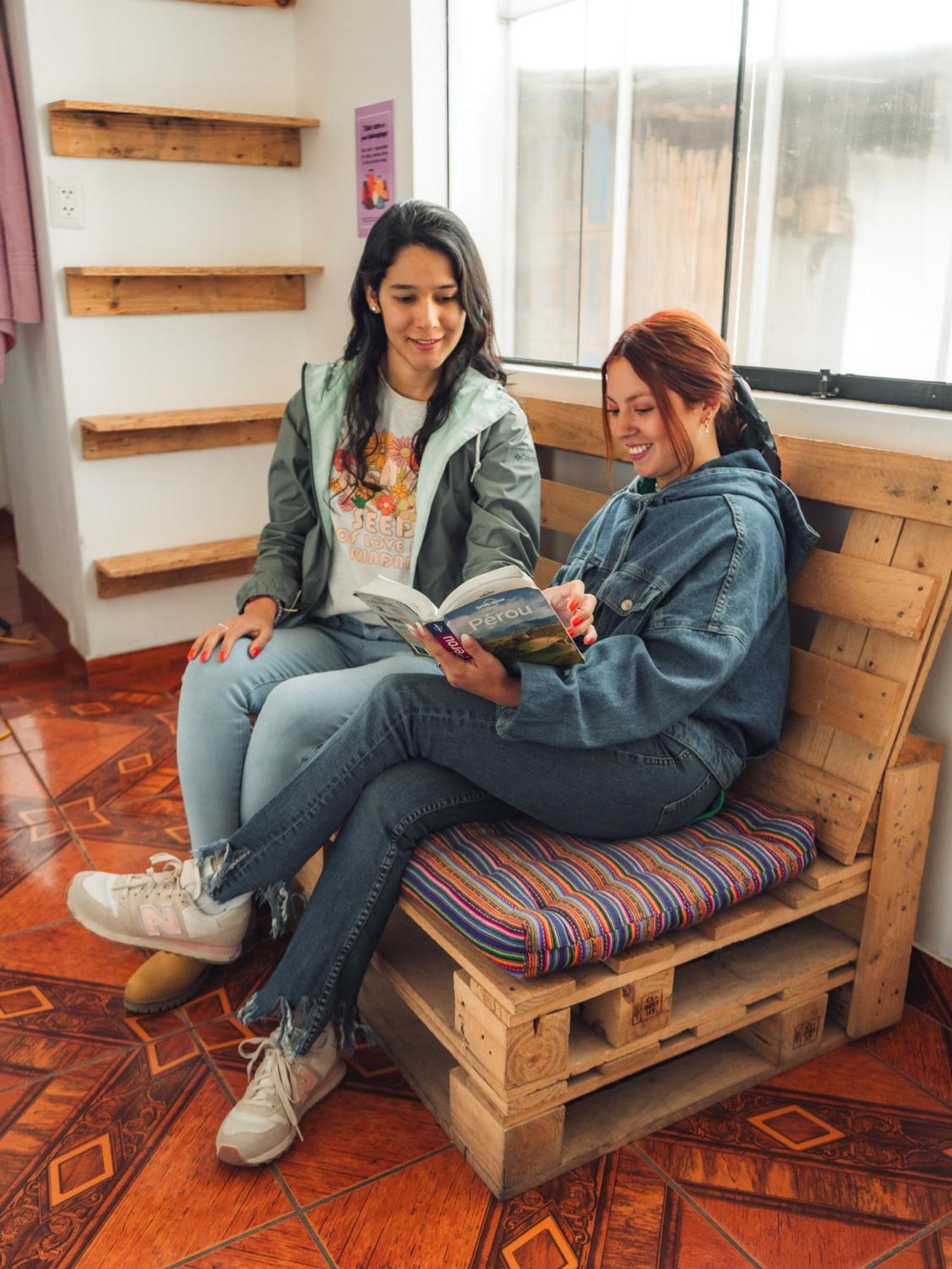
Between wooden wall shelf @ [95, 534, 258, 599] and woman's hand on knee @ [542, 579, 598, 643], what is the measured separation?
183cm

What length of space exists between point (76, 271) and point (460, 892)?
2216 millimetres

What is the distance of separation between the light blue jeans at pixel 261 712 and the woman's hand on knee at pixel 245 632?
0.04ft

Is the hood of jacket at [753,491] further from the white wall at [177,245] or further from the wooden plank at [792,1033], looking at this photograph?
the white wall at [177,245]

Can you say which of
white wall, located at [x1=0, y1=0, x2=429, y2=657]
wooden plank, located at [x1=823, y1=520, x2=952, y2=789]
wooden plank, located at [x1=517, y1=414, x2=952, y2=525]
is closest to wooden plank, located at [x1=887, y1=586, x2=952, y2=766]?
wooden plank, located at [x1=823, y1=520, x2=952, y2=789]

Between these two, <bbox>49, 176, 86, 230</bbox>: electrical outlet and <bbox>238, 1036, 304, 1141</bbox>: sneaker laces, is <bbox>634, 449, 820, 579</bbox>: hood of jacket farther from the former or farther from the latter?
<bbox>49, 176, 86, 230</bbox>: electrical outlet

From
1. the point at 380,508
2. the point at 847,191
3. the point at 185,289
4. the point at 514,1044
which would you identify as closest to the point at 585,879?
the point at 514,1044

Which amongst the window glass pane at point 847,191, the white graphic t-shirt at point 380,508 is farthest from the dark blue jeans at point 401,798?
the window glass pane at point 847,191

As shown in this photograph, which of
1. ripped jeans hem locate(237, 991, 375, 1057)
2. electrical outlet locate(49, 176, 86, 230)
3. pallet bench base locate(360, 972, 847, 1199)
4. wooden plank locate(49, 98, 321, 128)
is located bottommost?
pallet bench base locate(360, 972, 847, 1199)

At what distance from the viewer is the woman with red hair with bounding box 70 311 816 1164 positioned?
150cm

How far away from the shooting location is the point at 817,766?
173 cm

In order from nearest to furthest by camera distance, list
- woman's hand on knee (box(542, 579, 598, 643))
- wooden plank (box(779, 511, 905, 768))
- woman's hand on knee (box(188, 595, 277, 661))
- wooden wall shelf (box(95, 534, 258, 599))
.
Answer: woman's hand on knee (box(542, 579, 598, 643)) → wooden plank (box(779, 511, 905, 768)) → woman's hand on knee (box(188, 595, 277, 661)) → wooden wall shelf (box(95, 534, 258, 599))

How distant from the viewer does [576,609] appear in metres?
1.60

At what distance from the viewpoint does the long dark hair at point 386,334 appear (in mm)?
1896

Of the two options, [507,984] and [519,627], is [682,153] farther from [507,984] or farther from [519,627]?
[507,984]
